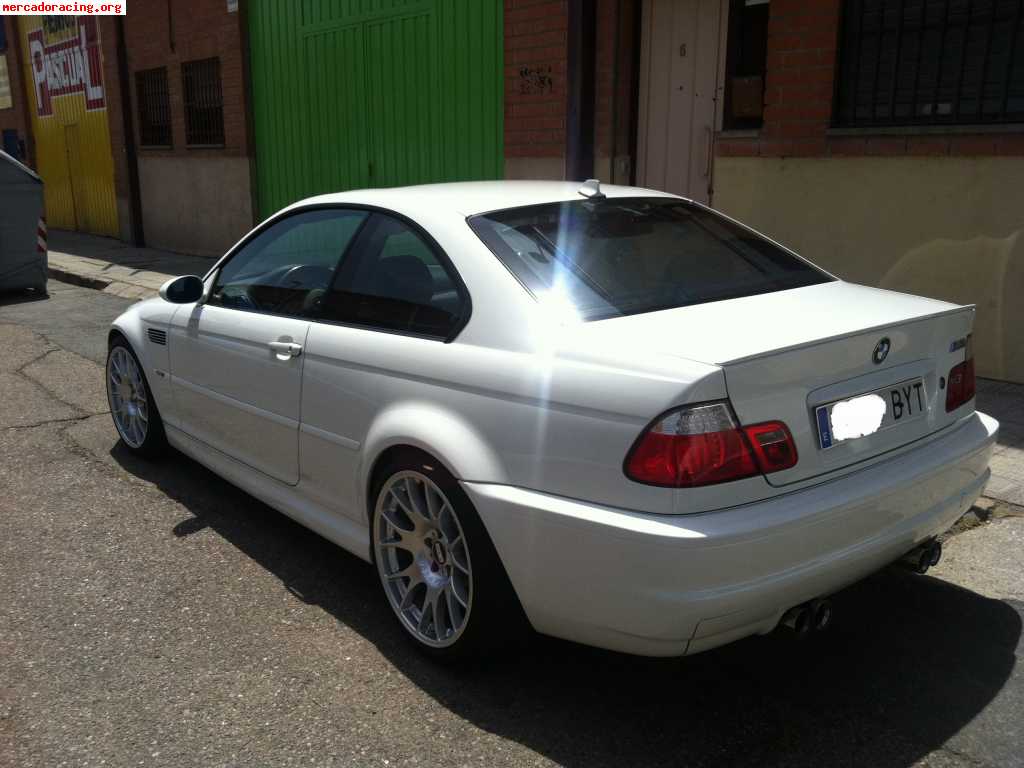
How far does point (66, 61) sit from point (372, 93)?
10.7m

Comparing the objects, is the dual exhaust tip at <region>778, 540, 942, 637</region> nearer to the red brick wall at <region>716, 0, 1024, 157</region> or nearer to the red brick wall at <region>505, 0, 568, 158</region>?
the red brick wall at <region>716, 0, 1024, 157</region>

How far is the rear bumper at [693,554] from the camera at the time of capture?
237cm

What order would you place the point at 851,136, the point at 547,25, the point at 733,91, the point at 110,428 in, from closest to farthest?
the point at 110,428 < the point at 851,136 < the point at 733,91 < the point at 547,25

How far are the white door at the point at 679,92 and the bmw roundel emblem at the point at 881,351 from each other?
5283mm

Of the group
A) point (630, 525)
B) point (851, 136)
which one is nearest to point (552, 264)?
point (630, 525)

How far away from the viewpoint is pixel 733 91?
7.51 m

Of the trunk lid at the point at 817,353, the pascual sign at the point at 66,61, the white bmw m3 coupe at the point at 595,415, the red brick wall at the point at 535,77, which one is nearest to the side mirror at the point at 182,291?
the white bmw m3 coupe at the point at 595,415

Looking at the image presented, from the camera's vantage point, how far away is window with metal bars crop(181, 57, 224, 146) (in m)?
14.2

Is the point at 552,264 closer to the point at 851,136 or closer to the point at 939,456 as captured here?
the point at 939,456

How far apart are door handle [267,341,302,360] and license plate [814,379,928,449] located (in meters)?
1.92

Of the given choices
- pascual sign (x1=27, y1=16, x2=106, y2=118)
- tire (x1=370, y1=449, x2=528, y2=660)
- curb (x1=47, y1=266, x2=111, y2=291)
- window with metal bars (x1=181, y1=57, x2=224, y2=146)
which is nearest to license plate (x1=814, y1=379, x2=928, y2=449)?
tire (x1=370, y1=449, x2=528, y2=660)

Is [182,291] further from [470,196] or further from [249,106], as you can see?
[249,106]

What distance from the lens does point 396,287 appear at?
3340 mm

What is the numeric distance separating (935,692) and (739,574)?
985 mm
